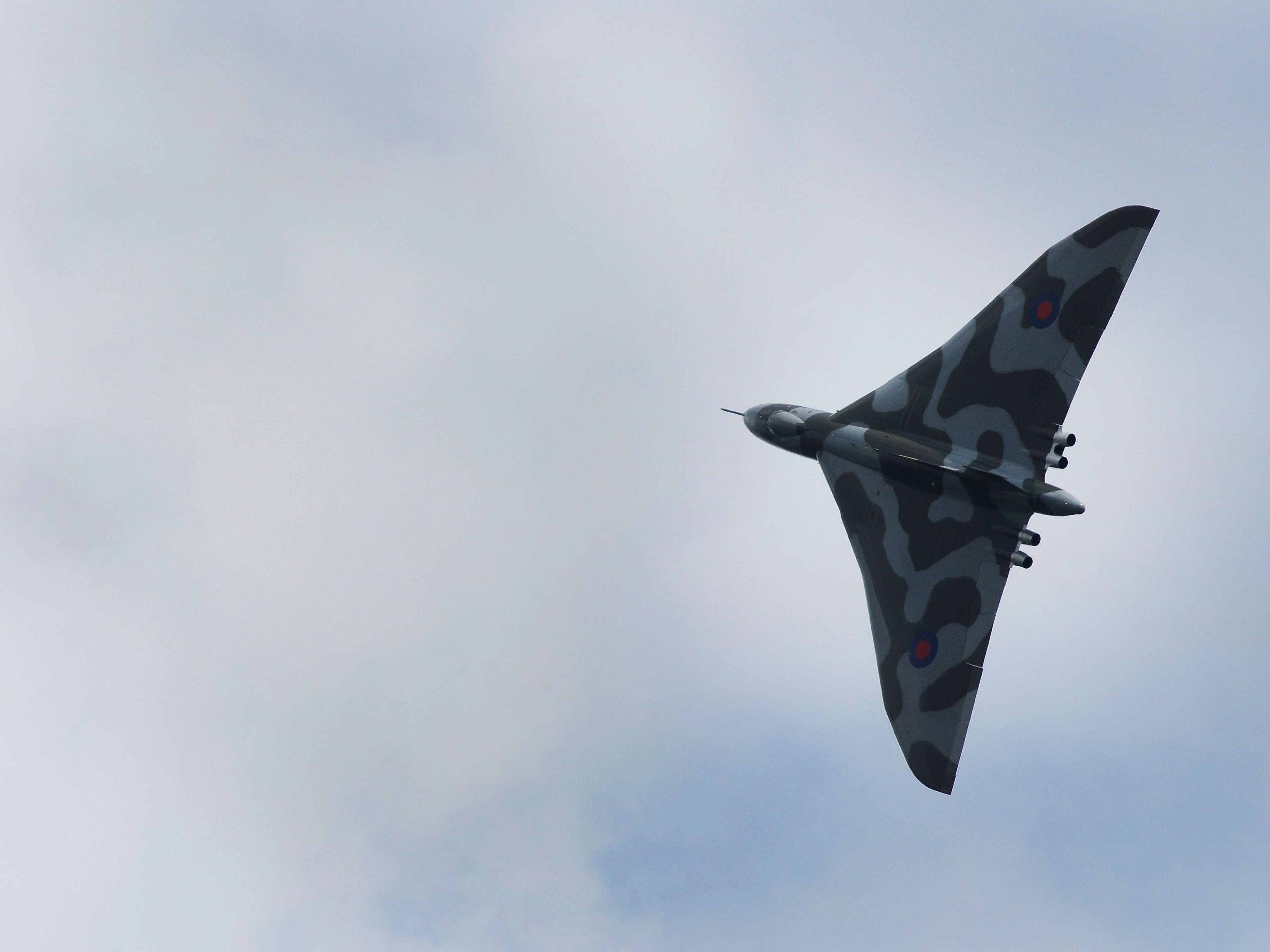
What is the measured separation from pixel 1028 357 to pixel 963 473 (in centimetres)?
648

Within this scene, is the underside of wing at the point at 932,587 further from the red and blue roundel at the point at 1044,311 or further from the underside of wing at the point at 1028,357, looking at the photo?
the red and blue roundel at the point at 1044,311

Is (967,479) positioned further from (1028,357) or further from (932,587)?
(1028,357)

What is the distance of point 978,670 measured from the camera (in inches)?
2052

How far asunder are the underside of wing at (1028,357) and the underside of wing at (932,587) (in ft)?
7.22

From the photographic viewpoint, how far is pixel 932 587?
54156 mm

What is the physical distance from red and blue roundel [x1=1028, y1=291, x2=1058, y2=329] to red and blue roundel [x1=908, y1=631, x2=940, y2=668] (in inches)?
609

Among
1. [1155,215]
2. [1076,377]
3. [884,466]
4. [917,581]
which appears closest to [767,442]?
[884,466]

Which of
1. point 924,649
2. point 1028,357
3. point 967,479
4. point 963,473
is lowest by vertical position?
point 924,649

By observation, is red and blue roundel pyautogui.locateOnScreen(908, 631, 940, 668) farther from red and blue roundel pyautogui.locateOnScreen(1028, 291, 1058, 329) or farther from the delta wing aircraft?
red and blue roundel pyautogui.locateOnScreen(1028, 291, 1058, 329)

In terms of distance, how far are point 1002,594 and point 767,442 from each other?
1434 centimetres

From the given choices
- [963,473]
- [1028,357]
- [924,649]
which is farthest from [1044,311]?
[924,649]

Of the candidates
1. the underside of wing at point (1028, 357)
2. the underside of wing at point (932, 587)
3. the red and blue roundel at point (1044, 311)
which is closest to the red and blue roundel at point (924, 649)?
the underside of wing at point (932, 587)

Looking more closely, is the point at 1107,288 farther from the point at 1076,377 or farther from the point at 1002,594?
the point at 1002,594

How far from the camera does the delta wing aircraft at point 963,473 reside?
170 ft
